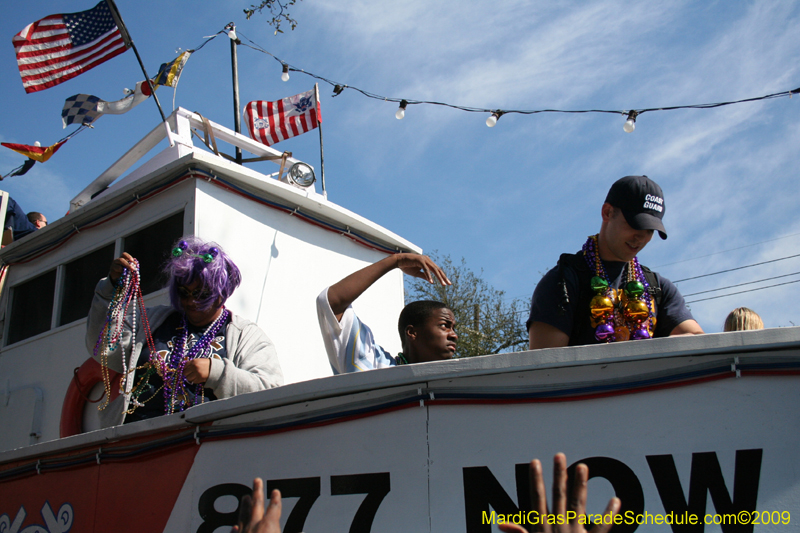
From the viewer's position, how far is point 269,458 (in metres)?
2.06

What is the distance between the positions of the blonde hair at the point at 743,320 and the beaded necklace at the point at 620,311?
1.11 m

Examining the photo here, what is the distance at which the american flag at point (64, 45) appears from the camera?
607 cm

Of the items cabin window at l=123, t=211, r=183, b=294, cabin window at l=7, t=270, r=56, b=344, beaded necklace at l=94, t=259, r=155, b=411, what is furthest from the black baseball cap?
cabin window at l=7, t=270, r=56, b=344

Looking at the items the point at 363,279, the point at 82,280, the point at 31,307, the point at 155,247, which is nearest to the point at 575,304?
the point at 363,279

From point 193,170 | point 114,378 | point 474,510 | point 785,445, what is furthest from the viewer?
point 193,170

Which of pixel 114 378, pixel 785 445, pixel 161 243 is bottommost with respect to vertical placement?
pixel 785 445

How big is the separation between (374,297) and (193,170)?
1.66 metres

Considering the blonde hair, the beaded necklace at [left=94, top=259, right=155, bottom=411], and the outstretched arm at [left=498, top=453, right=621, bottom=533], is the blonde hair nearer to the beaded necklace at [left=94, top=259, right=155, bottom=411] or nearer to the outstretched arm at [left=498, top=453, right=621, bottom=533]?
the outstretched arm at [left=498, top=453, right=621, bottom=533]

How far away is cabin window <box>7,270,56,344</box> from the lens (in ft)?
16.5

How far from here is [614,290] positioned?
2.50 meters

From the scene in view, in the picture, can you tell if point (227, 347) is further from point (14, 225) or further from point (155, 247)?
point (14, 225)

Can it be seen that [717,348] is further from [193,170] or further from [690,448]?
[193,170]

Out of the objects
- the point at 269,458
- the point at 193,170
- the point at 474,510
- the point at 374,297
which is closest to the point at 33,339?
the point at 193,170

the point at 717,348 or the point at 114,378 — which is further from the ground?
the point at 114,378
